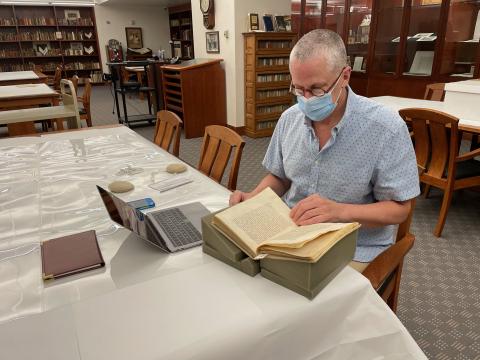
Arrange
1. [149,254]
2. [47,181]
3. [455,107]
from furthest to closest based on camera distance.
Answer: [455,107]
[47,181]
[149,254]

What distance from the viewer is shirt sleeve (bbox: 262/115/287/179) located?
1327 millimetres

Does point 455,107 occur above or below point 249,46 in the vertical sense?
below

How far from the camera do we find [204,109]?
15.3ft

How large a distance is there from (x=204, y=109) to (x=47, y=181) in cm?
334

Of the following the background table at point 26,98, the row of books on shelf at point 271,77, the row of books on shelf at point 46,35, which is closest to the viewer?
the background table at point 26,98

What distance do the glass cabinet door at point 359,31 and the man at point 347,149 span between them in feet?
14.3

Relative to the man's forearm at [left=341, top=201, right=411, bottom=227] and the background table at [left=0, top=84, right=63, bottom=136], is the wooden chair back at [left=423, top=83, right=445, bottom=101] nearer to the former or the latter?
the man's forearm at [left=341, top=201, right=411, bottom=227]

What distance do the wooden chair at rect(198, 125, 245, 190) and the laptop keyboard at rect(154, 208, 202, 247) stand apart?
0.50 metres

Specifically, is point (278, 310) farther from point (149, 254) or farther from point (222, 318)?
point (149, 254)

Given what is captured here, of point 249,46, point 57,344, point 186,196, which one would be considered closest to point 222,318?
point 57,344

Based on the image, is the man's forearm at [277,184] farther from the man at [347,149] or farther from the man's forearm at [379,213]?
the man's forearm at [379,213]

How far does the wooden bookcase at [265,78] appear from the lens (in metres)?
4.26

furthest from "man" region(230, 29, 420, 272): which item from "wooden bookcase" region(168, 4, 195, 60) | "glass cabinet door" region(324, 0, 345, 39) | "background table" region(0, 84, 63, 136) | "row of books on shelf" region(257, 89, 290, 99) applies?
"wooden bookcase" region(168, 4, 195, 60)

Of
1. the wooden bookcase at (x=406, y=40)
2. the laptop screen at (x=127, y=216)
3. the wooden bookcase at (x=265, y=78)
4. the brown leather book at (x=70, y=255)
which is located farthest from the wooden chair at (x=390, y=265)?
the wooden bookcase at (x=406, y=40)
